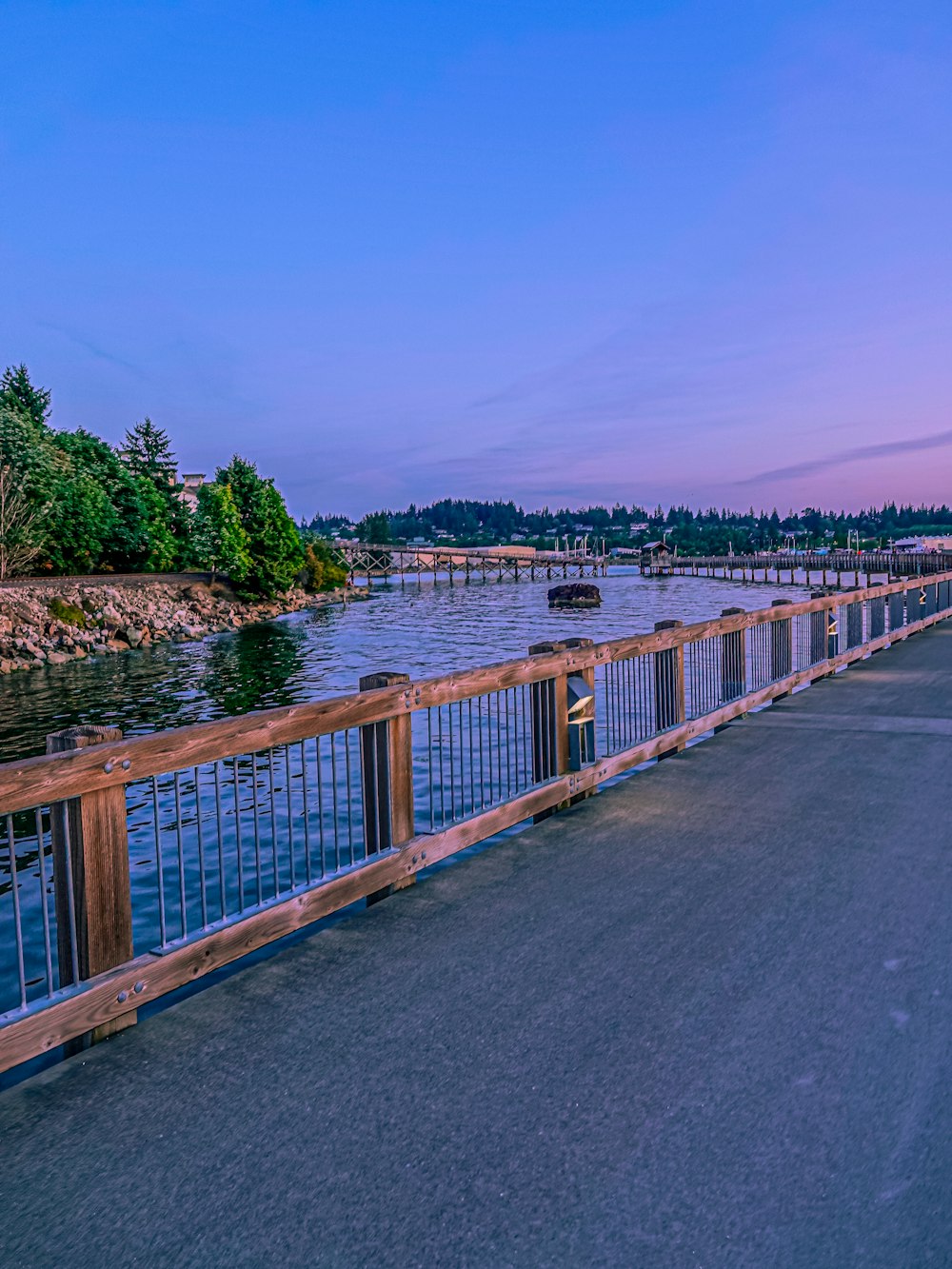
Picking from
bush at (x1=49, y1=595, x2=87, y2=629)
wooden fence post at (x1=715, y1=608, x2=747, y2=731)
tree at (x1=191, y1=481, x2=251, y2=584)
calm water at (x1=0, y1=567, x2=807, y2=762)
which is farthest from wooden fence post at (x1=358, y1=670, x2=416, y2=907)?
tree at (x1=191, y1=481, x2=251, y2=584)

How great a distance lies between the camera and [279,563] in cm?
8606

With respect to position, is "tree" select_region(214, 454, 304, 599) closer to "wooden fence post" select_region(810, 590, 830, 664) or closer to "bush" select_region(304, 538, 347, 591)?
"bush" select_region(304, 538, 347, 591)

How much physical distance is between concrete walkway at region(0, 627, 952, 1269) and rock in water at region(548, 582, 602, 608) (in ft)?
257

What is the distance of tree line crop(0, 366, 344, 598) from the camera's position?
61.0 m

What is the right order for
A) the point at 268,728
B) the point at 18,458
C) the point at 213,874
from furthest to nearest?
the point at 18,458, the point at 213,874, the point at 268,728

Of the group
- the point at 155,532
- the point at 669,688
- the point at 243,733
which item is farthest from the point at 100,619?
the point at 243,733

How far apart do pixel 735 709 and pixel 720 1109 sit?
844 centimetres

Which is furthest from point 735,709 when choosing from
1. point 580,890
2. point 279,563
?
point 279,563

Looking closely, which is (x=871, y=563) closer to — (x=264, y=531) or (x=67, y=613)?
(x=264, y=531)

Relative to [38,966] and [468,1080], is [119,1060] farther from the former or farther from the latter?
[38,966]

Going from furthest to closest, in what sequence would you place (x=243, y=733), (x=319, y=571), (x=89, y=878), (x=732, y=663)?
(x=319, y=571), (x=732, y=663), (x=243, y=733), (x=89, y=878)

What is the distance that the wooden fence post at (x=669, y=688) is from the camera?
967cm

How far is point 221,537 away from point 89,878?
257 ft

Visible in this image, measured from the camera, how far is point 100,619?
2030 inches
